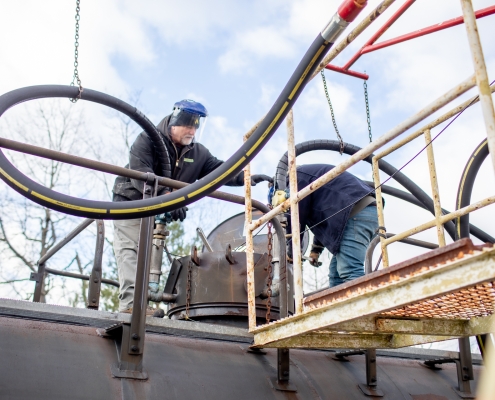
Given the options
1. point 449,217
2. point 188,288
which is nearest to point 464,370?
point 449,217

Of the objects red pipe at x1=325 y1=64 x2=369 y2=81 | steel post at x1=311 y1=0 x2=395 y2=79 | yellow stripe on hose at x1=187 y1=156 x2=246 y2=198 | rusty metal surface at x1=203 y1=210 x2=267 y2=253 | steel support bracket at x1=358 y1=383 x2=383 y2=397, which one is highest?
red pipe at x1=325 y1=64 x2=369 y2=81

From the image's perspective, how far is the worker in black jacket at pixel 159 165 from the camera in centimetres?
459

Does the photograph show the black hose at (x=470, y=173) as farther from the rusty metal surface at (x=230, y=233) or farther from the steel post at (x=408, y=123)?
the rusty metal surface at (x=230, y=233)

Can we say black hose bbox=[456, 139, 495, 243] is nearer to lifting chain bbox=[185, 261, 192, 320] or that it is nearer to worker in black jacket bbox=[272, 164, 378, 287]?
Result: worker in black jacket bbox=[272, 164, 378, 287]

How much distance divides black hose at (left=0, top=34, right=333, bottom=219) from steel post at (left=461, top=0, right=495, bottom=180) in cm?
58

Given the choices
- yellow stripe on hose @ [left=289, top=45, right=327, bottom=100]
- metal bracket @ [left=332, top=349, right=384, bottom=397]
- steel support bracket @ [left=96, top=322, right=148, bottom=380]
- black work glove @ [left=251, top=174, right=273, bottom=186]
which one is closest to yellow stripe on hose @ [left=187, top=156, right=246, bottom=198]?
yellow stripe on hose @ [left=289, top=45, right=327, bottom=100]

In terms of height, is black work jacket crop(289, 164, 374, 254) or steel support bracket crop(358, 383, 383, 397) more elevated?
black work jacket crop(289, 164, 374, 254)

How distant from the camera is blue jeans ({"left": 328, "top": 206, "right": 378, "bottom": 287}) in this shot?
4.60 metres

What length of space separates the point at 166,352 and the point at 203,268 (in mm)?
1034

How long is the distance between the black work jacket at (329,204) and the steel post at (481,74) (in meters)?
2.38

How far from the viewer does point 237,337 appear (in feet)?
12.2

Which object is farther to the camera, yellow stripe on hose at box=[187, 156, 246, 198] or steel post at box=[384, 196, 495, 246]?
steel post at box=[384, 196, 495, 246]

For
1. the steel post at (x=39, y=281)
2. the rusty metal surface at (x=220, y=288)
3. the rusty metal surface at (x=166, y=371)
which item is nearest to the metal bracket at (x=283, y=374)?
the rusty metal surface at (x=166, y=371)

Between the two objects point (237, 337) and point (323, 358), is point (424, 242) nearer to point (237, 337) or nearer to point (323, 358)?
point (323, 358)
